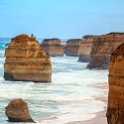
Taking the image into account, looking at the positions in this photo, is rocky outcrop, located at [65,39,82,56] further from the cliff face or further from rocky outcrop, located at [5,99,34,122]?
rocky outcrop, located at [5,99,34,122]

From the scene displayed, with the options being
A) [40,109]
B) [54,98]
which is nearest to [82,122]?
[40,109]

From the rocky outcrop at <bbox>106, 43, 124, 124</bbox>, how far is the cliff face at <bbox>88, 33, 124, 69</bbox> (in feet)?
196

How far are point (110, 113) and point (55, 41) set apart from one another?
403ft

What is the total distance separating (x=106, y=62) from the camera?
75.4 meters

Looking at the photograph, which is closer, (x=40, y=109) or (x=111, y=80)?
(x=111, y=80)

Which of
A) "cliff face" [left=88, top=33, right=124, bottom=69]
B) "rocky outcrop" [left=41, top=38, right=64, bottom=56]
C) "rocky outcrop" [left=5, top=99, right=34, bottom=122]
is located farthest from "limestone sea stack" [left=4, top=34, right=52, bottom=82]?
"rocky outcrop" [left=41, top=38, right=64, bottom=56]

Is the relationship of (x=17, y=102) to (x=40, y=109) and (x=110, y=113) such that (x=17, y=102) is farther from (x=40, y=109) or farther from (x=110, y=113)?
(x=110, y=113)

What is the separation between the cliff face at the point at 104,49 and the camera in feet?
247

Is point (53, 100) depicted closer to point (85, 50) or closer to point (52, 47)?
point (85, 50)

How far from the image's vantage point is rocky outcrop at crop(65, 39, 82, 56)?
14100 cm

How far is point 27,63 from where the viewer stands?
144ft

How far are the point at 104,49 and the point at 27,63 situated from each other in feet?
109

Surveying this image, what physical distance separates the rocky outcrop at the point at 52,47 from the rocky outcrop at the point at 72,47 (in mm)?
4023

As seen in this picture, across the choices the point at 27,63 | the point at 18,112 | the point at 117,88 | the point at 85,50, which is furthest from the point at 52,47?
the point at 117,88
